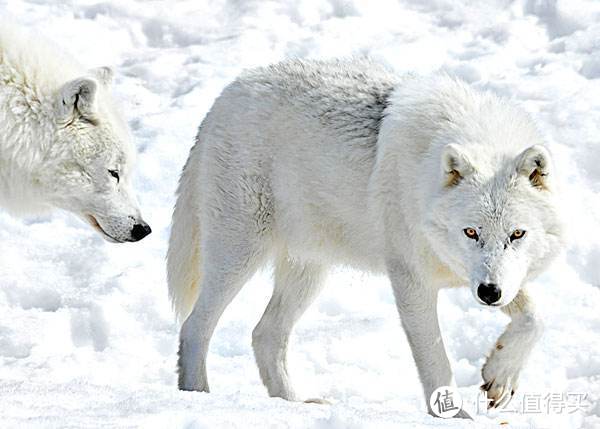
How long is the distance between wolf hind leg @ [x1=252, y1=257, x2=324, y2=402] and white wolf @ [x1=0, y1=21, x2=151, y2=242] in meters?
1.14

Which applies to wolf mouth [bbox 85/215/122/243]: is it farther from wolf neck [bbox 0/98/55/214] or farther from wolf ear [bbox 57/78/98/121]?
wolf ear [bbox 57/78/98/121]

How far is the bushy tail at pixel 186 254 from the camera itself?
6191mm

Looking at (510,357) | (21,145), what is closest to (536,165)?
(510,357)

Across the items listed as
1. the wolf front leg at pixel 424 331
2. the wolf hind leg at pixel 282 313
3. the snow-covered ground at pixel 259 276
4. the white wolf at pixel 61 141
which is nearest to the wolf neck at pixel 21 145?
the white wolf at pixel 61 141

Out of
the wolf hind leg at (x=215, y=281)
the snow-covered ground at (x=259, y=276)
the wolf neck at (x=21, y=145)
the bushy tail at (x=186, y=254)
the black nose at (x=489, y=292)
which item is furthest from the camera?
the bushy tail at (x=186, y=254)

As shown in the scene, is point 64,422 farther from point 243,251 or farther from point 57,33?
point 57,33

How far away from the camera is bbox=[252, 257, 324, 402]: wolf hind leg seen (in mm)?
6086

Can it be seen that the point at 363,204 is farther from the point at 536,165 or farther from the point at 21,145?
the point at 21,145

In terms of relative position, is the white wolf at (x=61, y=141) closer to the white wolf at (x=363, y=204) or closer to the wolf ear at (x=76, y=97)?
the wolf ear at (x=76, y=97)

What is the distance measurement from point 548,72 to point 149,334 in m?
4.67

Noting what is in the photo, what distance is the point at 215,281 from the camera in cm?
591

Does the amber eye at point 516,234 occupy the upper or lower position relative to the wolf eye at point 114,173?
upper

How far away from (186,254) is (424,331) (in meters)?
1.63

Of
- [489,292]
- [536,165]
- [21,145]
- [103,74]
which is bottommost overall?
[21,145]
